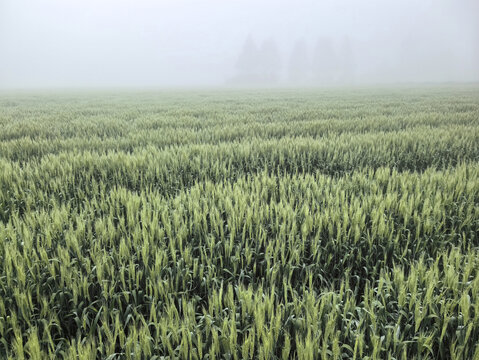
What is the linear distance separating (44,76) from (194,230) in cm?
15434

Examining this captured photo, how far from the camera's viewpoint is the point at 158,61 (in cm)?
15775

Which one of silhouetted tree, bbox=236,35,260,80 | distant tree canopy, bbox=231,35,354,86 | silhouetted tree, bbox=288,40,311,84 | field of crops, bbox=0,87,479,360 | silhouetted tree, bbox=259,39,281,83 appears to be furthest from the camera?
silhouetted tree, bbox=288,40,311,84

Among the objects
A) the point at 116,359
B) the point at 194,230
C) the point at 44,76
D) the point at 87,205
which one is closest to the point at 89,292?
the point at 116,359

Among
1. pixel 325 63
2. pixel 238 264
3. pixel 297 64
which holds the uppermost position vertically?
pixel 297 64

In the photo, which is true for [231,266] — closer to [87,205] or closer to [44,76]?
[87,205]

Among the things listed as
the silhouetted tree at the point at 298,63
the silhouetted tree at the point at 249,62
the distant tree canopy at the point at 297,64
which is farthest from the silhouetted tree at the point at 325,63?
the silhouetted tree at the point at 249,62

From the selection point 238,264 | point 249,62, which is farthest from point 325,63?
point 238,264

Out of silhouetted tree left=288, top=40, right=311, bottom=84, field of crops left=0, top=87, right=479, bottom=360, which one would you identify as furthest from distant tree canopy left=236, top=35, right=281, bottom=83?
field of crops left=0, top=87, right=479, bottom=360

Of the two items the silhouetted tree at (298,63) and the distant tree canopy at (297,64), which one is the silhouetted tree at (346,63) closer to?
the distant tree canopy at (297,64)

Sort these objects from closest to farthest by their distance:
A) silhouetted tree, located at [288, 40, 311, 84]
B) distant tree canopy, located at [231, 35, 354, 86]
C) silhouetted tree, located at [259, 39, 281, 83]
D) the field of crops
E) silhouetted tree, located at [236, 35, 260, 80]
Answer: the field of crops → distant tree canopy, located at [231, 35, 354, 86] → silhouetted tree, located at [236, 35, 260, 80] → silhouetted tree, located at [259, 39, 281, 83] → silhouetted tree, located at [288, 40, 311, 84]

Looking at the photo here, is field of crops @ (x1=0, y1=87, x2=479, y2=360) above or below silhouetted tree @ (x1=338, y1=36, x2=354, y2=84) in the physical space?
below

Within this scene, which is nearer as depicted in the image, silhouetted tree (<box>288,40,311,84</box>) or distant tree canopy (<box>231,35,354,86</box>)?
distant tree canopy (<box>231,35,354,86</box>)

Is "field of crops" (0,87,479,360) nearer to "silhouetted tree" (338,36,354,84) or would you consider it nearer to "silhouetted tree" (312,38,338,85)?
"silhouetted tree" (312,38,338,85)

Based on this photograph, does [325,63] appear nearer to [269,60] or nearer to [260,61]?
[269,60]
